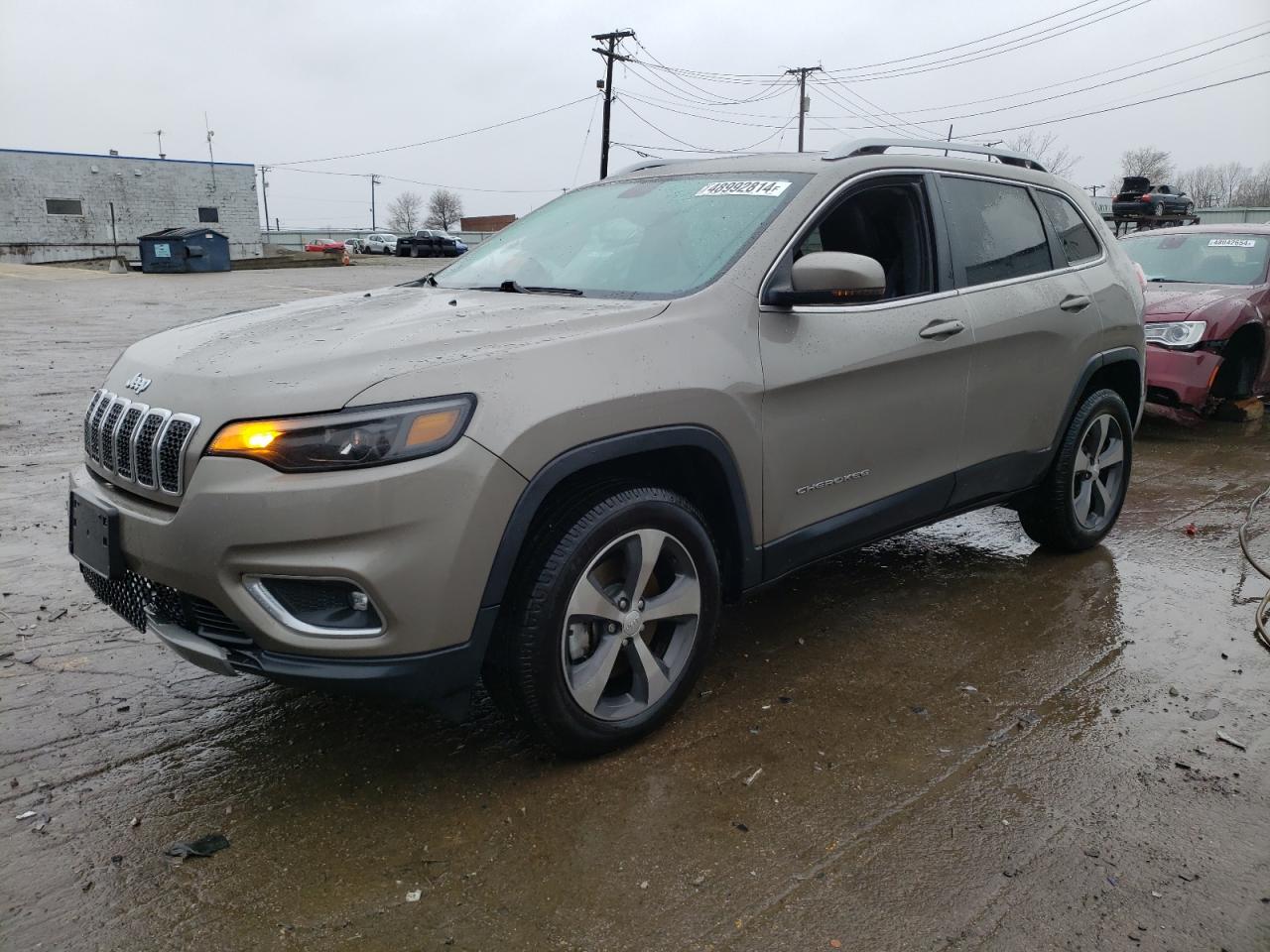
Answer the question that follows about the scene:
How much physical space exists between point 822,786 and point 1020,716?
87cm

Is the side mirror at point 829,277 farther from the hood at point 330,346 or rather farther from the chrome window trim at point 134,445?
the chrome window trim at point 134,445

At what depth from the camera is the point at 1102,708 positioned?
A: 3338 millimetres

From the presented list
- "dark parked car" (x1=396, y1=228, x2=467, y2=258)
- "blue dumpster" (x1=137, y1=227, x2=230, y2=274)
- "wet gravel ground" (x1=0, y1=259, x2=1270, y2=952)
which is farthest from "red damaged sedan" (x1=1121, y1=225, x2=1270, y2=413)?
"dark parked car" (x1=396, y1=228, x2=467, y2=258)

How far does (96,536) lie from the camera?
2676 mm

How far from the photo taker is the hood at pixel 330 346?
7.91ft

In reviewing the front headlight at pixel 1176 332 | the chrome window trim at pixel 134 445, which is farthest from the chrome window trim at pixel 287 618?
the front headlight at pixel 1176 332

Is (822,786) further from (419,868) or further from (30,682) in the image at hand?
(30,682)

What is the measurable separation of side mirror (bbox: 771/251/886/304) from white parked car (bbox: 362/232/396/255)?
6107 centimetres

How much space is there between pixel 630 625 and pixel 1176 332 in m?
6.81

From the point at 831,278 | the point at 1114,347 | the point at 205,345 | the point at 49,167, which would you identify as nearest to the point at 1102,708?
the point at 831,278

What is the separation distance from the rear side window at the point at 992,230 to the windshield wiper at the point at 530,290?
1.62 metres

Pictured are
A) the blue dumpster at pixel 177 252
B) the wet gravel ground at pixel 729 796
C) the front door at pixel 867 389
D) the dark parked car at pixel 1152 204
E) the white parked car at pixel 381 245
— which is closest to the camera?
the wet gravel ground at pixel 729 796

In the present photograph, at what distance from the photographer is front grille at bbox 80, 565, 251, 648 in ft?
8.18

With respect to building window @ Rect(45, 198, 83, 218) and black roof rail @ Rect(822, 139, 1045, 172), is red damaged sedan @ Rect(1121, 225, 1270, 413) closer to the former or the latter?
black roof rail @ Rect(822, 139, 1045, 172)
